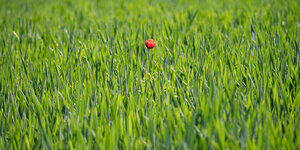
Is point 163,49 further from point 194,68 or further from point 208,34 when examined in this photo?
point 208,34

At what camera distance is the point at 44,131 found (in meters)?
1.28

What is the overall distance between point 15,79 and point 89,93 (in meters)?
0.62

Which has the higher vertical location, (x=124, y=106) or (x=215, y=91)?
(x=215, y=91)

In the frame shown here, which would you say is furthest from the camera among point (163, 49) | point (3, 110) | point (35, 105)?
point (163, 49)

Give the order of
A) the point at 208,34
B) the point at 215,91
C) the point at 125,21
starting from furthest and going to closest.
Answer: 1. the point at 125,21
2. the point at 208,34
3. the point at 215,91

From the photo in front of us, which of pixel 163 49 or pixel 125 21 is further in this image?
pixel 125 21

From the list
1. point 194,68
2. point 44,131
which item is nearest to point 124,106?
point 44,131

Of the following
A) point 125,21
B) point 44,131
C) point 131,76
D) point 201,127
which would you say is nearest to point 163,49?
point 131,76

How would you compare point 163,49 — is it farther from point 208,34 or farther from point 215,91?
point 215,91

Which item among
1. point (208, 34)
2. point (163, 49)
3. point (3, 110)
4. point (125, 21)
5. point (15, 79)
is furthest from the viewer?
point (125, 21)

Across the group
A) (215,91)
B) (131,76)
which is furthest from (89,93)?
(215,91)

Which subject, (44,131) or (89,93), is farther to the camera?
(89,93)

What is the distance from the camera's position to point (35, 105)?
4.96 ft

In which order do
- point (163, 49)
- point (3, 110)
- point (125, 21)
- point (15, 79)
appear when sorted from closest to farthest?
point (3, 110)
point (15, 79)
point (163, 49)
point (125, 21)
